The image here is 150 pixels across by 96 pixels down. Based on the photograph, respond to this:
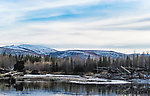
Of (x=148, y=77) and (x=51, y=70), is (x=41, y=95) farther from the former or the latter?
(x=51, y=70)

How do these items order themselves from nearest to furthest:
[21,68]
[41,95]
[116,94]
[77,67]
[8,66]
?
[41,95], [116,94], [21,68], [77,67], [8,66]

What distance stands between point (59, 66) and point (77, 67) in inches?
447

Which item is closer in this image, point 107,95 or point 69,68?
point 107,95

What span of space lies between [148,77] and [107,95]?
3837cm

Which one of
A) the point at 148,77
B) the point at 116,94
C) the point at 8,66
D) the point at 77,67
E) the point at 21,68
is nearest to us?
the point at 116,94

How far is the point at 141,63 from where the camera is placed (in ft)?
447

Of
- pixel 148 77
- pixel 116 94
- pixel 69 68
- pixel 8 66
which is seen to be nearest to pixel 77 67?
pixel 69 68

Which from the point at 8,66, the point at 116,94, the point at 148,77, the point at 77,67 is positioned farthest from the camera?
the point at 8,66

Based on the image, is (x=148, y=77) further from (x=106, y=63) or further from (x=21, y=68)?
(x=106, y=63)

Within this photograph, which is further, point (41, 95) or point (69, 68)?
point (69, 68)

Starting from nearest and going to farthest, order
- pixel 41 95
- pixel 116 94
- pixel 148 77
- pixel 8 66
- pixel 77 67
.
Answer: pixel 41 95, pixel 116 94, pixel 148 77, pixel 77 67, pixel 8 66

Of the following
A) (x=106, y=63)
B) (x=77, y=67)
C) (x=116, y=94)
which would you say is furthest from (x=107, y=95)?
(x=106, y=63)

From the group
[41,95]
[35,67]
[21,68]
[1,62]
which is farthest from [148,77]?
[1,62]

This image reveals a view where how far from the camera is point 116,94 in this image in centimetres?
4016
